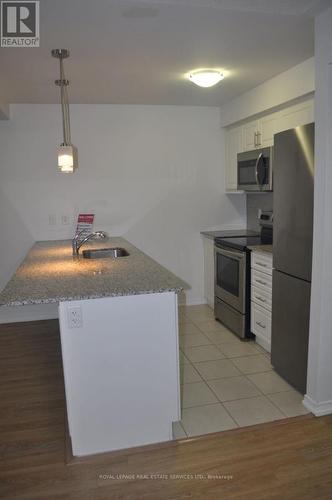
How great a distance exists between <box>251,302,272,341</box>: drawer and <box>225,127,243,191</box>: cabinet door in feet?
5.06

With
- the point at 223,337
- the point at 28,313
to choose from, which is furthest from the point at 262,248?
the point at 28,313

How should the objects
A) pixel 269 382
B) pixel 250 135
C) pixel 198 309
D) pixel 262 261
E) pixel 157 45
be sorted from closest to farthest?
pixel 157 45 → pixel 269 382 → pixel 262 261 → pixel 250 135 → pixel 198 309

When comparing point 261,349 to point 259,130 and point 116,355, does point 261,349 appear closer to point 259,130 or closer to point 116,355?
point 116,355

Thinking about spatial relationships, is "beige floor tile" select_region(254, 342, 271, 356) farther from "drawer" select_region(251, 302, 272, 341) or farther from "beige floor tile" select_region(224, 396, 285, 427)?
"beige floor tile" select_region(224, 396, 285, 427)

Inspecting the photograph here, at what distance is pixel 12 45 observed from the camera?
245 centimetres

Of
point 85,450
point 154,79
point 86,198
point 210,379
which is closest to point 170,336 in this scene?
point 85,450

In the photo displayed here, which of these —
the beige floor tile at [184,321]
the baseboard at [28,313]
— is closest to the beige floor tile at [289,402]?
the beige floor tile at [184,321]

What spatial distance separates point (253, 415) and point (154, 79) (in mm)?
2689

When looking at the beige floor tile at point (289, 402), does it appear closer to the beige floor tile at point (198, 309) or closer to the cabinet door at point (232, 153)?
the beige floor tile at point (198, 309)

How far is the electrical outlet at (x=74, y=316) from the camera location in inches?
79.0

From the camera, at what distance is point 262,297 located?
131 inches

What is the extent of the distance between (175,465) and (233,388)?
0.89 m

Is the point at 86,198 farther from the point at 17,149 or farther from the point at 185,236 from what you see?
the point at 185,236

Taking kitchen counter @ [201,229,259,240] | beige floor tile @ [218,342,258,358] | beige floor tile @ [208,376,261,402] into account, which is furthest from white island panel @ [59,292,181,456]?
kitchen counter @ [201,229,259,240]
